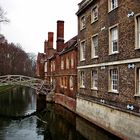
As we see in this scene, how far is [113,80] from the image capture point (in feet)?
58.1

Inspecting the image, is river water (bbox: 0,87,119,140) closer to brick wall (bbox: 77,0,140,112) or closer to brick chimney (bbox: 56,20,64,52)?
brick wall (bbox: 77,0,140,112)

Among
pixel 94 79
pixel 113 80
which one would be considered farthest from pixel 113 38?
pixel 94 79

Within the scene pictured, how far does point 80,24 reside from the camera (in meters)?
25.4

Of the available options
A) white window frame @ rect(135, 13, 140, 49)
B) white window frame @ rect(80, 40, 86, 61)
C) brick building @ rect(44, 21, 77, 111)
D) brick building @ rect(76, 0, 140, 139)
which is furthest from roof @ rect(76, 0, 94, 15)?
white window frame @ rect(135, 13, 140, 49)

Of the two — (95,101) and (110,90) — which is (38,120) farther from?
(110,90)

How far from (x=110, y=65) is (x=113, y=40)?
1438mm

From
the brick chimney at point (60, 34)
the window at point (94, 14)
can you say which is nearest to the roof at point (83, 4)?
the window at point (94, 14)

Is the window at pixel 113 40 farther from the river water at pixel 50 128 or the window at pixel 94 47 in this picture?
the river water at pixel 50 128

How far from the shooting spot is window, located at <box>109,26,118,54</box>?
17.3 m

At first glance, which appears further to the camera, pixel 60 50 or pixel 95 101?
pixel 60 50

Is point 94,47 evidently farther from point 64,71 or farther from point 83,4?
point 64,71

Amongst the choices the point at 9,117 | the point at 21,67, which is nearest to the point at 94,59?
the point at 9,117

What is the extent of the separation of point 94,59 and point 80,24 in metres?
5.42

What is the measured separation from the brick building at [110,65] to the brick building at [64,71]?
8.70ft
